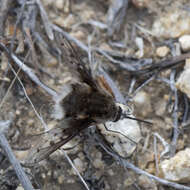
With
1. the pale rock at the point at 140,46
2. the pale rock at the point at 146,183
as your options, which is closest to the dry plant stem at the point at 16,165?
the pale rock at the point at 146,183

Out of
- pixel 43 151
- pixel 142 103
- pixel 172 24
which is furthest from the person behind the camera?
pixel 172 24

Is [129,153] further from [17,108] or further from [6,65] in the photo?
[6,65]

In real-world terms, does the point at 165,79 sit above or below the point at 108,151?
above

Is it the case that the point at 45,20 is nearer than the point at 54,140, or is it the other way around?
the point at 54,140

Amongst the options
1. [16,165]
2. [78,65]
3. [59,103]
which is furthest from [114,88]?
[16,165]

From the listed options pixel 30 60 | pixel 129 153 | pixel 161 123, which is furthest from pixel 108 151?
pixel 30 60

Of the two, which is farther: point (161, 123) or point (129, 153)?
point (161, 123)

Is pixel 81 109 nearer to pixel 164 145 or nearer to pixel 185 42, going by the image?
pixel 164 145
